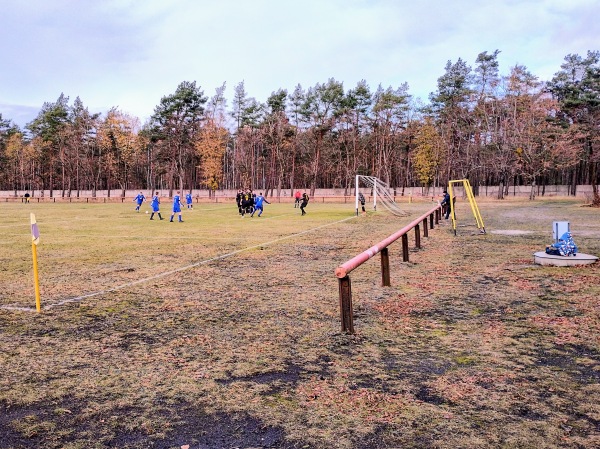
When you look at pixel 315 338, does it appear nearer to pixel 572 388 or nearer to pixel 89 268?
pixel 572 388

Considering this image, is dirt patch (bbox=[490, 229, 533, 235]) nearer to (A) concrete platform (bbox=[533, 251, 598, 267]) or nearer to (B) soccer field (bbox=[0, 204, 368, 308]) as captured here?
(B) soccer field (bbox=[0, 204, 368, 308])

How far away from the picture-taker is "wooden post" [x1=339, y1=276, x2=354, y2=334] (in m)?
5.67

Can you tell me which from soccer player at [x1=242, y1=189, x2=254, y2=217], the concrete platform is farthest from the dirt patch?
soccer player at [x1=242, y1=189, x2=254, y2=217]

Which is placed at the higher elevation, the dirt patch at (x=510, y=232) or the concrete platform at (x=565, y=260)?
the concrete platform at (x=565, y=260)

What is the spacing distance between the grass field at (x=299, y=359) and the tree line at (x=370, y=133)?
2264 inches

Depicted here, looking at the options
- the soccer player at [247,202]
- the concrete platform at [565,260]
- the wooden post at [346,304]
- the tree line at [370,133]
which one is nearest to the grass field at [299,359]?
the wooden post at [346,304]

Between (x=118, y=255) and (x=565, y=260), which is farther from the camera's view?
(x=118, y=255)

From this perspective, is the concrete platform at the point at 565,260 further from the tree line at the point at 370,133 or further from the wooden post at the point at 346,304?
the tree line at the point at 370,133

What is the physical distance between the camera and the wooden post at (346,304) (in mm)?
5672

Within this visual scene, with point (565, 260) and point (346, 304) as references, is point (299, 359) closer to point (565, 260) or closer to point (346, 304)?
point (346, 304)

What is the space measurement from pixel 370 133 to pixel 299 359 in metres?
79.5

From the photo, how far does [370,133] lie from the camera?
81438 millimetres

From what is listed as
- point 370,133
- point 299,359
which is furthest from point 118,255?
point 370,133

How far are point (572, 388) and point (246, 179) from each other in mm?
90736
